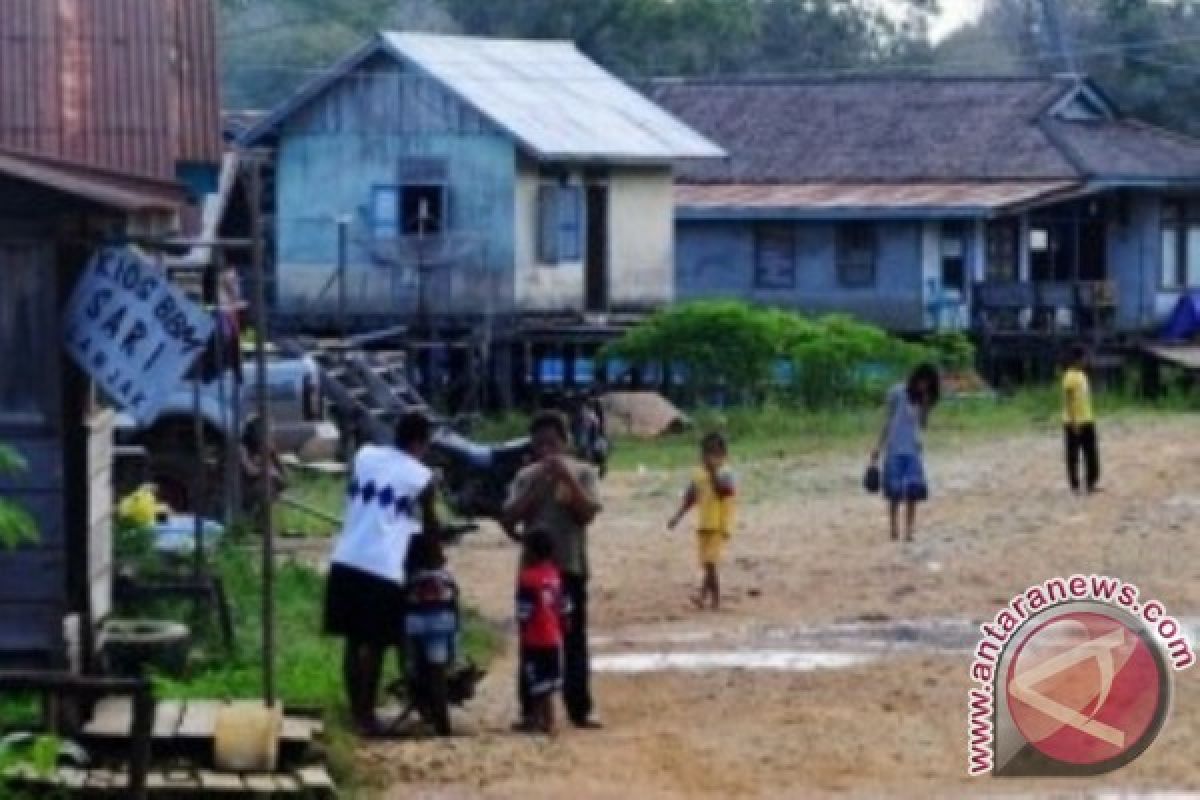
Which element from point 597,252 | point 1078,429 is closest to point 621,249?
point 597,252

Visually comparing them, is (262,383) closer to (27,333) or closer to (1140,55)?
(27,333)

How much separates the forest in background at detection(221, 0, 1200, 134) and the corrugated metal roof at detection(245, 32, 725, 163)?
49.3ft

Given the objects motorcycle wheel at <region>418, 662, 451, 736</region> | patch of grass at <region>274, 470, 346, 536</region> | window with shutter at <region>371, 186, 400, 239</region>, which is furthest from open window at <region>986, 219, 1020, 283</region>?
motorcycle wheel at <region>418, 662, 451, 736</region>

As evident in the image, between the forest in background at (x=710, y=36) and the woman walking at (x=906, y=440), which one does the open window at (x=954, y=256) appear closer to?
the forest in background at (x=710, y=36)

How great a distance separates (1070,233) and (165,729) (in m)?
49.3

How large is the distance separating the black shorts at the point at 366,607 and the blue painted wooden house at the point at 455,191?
35.7m

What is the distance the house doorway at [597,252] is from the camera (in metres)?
54.7

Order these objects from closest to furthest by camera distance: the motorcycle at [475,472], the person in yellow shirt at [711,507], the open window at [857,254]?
the person in yellow shirt at [711,507] → the motorcycle at [475,472] → the open window at [857,254]

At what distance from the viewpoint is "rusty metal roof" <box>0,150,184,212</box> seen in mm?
14102

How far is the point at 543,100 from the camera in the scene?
55.2 m

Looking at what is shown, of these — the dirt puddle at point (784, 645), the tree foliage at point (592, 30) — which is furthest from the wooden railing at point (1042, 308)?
the dirt puddle at point (784, 645)

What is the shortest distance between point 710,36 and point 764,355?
101ft

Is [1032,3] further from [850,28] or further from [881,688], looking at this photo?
[881,688]

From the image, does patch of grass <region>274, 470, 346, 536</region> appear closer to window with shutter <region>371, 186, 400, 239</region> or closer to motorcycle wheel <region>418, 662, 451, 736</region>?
motorcycle wheel <region>418, 662, 451, 736</region>
